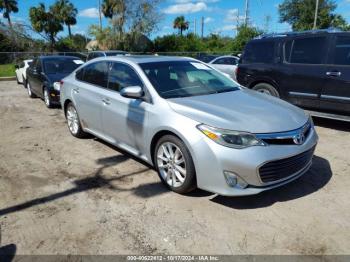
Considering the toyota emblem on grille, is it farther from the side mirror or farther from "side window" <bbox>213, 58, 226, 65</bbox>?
"side window" <bbox>213, 58, 226, 65</bbox>

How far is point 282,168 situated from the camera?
3.53m

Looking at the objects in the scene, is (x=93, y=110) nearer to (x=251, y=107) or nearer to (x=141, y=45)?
(x=251, y=107)

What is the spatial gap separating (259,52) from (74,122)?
4473 mm

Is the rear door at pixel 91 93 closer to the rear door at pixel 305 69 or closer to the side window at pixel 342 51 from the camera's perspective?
the rear door at pixel 305 69

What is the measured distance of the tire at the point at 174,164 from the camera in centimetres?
369

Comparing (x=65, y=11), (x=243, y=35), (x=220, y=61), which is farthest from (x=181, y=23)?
(x=220, y=61)

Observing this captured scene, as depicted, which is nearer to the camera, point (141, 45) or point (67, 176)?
point (67, 176)

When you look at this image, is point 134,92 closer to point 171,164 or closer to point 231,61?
point 171,164

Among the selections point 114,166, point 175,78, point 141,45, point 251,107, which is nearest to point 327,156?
point 251,107

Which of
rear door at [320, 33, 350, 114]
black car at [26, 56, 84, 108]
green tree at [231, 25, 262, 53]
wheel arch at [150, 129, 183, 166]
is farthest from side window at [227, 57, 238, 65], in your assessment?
green tree at [231, 25, 262, 53]

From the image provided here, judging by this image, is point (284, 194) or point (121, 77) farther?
point (121, 77)

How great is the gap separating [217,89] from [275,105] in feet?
2.89

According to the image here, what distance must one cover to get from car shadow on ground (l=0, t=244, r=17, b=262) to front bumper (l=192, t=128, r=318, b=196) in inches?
75.8

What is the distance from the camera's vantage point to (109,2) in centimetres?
4031
